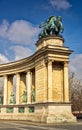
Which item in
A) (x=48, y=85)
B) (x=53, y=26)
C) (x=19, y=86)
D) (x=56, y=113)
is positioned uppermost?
(x=53, y=26)

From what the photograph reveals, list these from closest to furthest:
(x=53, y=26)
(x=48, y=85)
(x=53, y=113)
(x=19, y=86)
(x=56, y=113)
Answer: (x=53, y=113)
(x=56, y=113)
(x=48, y=85)
(x=53, y=26)
(x=19, y=86)

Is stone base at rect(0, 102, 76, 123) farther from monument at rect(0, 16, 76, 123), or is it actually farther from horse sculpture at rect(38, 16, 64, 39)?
horse sculpture at rect(38, 16, 64, 39)

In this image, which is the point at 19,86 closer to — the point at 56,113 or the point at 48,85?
the point at 48,85

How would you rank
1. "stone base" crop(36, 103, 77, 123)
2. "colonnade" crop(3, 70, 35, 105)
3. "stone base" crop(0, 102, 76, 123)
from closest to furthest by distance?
"stone base" crop(36, 103, 77, 123), "stone base" crop(0, 102, 76, 123), "colonnade" crop(3, 70, 35, 105)

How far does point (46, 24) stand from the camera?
48.3m

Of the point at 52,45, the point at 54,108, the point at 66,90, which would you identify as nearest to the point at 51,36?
the point at 52,45

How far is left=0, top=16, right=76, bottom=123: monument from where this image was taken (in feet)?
139

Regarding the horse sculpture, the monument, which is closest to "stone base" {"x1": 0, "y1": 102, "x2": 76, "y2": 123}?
the monument

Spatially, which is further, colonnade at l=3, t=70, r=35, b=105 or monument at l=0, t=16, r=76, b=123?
colonnade at l=3, t=70, r=35, b=105

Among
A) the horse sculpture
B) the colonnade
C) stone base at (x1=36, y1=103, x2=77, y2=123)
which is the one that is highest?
the horse sculpture

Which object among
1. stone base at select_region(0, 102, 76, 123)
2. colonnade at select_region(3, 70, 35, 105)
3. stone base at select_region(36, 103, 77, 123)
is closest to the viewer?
stone base at select_region(36, 103, 77, 123)

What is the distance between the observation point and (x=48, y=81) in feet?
141

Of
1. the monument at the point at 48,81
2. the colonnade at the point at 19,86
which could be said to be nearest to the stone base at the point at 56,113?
the monument at the point at 48,81

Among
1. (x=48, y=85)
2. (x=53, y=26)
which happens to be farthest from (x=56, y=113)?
(x=53, y=26)
